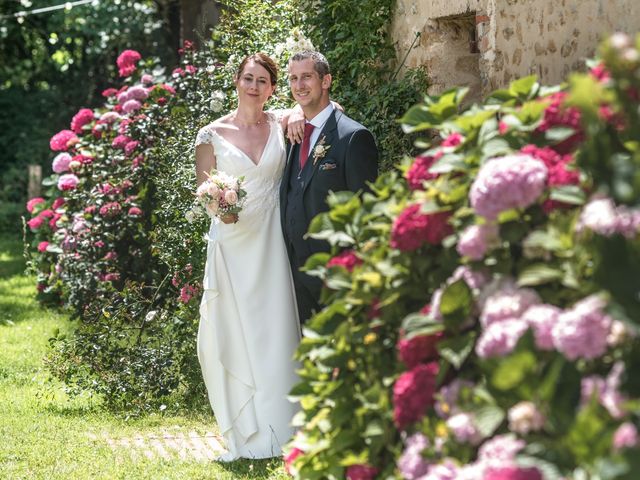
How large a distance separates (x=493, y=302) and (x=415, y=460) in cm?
46

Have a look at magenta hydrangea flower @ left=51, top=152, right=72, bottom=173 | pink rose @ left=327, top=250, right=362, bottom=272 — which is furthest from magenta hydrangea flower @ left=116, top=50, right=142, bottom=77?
pink rose @ left=327, top=250, right=362, bottom=272

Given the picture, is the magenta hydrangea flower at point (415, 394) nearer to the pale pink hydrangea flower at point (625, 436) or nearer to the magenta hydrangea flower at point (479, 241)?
the magenta hydrangea flower at point (479, 241)

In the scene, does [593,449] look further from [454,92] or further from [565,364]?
[454,92]

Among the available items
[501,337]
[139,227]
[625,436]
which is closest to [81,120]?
[139,227]

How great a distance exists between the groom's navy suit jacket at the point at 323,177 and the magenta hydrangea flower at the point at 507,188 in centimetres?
240

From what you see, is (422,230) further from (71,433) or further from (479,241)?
(71,433)

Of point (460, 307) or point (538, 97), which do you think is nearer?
point (460, 307)

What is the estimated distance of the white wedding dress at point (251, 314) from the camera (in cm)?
539

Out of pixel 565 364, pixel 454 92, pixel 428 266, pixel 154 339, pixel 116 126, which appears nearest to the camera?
pixel 565 364

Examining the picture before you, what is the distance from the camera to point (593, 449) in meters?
2.02

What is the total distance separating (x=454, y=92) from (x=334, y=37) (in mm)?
3900

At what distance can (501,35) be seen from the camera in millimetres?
5301

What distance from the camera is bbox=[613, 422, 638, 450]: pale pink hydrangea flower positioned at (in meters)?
1.97

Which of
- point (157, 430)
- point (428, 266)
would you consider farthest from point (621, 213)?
point (157, 430)
